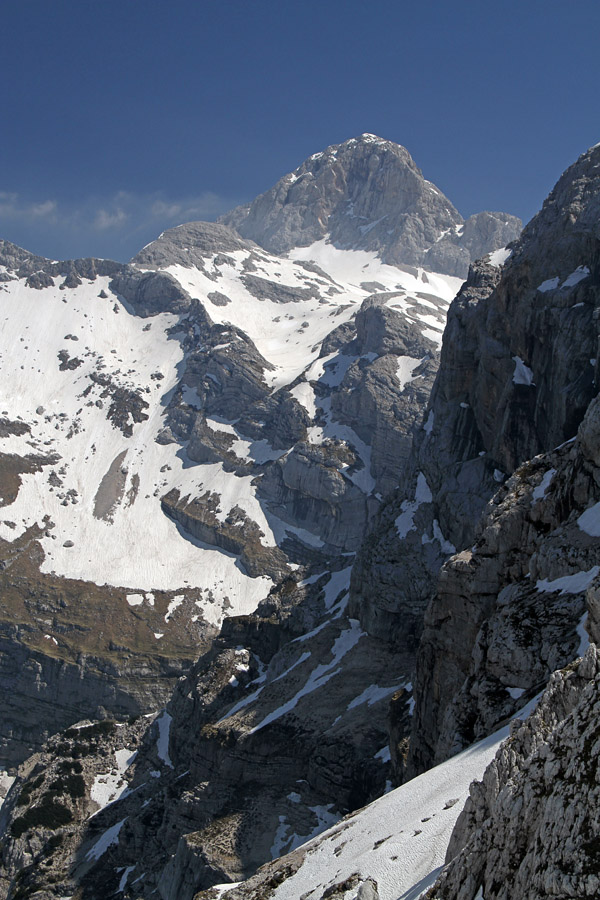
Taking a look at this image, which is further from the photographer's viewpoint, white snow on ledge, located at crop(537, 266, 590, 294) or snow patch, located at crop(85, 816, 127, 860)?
snow patch, located at crop(85, 816, 127, 860)

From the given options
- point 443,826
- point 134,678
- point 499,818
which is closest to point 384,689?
point 443,826

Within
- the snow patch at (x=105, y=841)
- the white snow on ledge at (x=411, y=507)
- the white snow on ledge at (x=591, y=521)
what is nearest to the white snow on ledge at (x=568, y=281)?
the white snow on ledge at (x=411, y=507)

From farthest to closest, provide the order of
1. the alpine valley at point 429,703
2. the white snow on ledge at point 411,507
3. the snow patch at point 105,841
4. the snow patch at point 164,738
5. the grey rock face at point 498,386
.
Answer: the snow patch at point 164,738, the white snow on ledge at point 411,507, the snow patch at point 105,841, the grey rock face at point 498,386, the alpine valley at point 429,703

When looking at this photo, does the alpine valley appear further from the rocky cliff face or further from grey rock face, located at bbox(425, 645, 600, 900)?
the rocky cliff face

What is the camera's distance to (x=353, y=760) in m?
63.7

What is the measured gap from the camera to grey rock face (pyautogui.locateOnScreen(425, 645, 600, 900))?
12727mm

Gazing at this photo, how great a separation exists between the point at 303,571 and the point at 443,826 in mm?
92894

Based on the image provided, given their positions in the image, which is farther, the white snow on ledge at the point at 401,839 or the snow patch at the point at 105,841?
the snow patch at the point at 105,841

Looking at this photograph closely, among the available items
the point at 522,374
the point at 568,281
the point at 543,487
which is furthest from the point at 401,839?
the point at 522,374

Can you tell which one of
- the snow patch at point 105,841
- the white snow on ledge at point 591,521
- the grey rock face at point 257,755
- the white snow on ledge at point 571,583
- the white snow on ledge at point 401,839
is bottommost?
the snow patch at point 105,841

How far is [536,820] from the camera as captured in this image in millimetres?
14297

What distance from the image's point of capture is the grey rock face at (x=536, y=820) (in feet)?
41.8

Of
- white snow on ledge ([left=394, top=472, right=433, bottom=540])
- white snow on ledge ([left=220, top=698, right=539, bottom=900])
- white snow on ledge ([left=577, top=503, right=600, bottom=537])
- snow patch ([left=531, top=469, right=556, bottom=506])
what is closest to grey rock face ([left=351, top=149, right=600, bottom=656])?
white snow on ledge ([left=394, top=472, right=433, bottom=540])

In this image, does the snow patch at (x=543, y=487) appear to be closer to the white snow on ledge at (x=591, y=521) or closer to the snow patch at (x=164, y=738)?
the white snow on ledge at (x=591, y=521)
